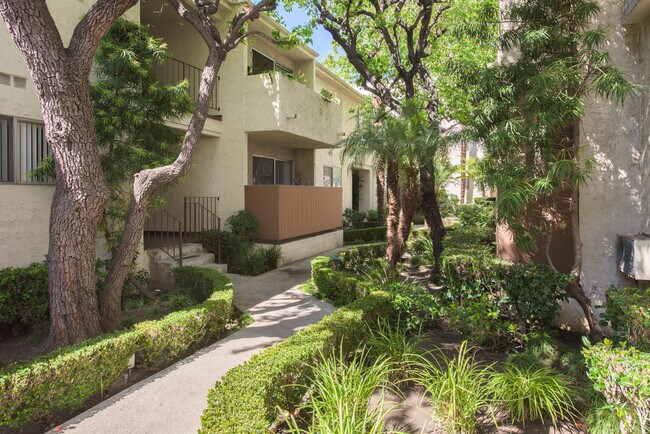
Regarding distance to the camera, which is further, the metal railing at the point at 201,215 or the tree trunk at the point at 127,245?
the metal railing at the point at 201,215

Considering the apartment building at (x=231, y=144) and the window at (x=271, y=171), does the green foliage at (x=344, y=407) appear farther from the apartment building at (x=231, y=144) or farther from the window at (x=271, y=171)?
the window at (x=271, y=171)

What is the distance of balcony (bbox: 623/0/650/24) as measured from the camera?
16.2 ft

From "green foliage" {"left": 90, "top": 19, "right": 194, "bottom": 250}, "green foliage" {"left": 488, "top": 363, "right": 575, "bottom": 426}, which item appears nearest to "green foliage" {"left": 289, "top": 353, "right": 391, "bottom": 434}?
"green foliage" {"left": 488, "top": 363, "right": 575, "bottom": 426}

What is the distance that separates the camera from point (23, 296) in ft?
18.5

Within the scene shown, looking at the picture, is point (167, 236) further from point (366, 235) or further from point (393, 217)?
point (366, 235)

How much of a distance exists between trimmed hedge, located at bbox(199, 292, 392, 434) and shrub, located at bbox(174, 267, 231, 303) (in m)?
3.13

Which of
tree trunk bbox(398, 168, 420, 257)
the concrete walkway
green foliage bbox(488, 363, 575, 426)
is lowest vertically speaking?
the concrete walkway

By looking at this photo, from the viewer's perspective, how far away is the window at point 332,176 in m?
18.1

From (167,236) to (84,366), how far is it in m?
6.35

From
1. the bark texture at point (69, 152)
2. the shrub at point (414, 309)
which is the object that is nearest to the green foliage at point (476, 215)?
the shrub at point (414, 309)

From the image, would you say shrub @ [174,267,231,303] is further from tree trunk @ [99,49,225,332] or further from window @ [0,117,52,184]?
window @ [0,117,52,184]

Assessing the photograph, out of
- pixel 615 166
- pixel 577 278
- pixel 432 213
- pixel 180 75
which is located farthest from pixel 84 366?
pixel 180 75

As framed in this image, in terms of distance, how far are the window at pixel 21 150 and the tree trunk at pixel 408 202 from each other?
739cm

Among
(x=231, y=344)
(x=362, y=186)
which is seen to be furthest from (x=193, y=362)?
(x=362, y=186)
